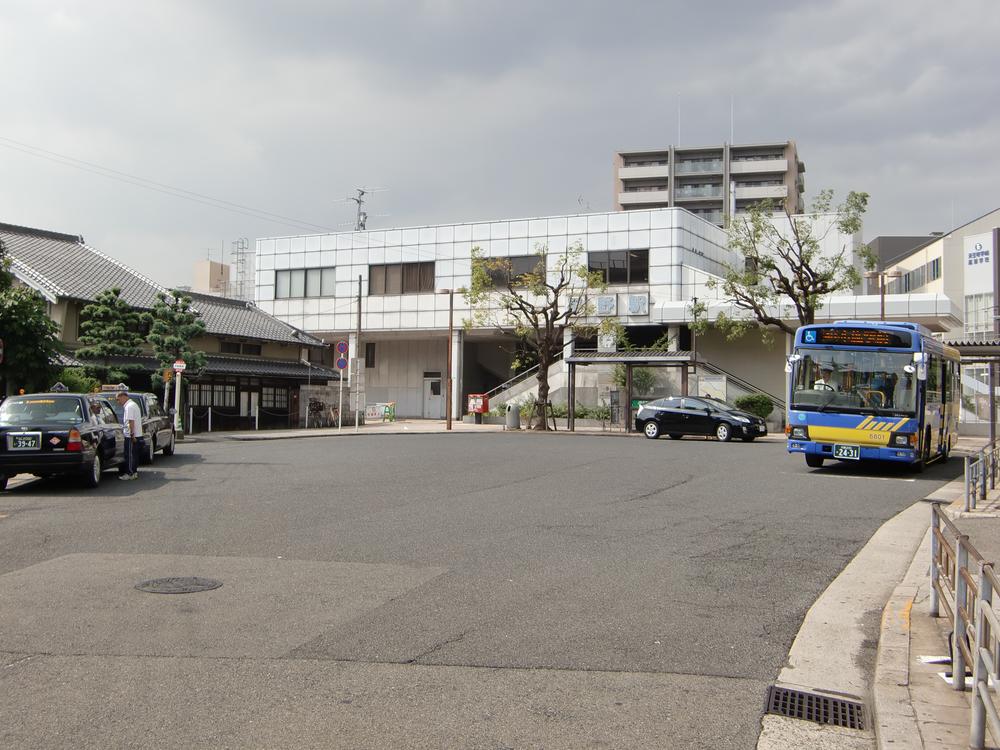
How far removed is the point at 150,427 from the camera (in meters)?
20.3

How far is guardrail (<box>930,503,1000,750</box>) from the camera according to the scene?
4.00 m

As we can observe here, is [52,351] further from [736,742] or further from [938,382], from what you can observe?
[736,742]

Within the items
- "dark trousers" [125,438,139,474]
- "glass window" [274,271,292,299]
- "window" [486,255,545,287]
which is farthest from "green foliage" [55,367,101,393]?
"glass window" [274,271,292,299]

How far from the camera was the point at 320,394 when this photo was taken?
144 ft

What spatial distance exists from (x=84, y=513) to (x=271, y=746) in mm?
8877

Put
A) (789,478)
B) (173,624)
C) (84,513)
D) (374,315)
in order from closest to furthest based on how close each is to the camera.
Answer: (173,624) → (84,513) → (789,478) → (374,315)

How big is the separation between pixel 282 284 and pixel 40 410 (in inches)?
1682

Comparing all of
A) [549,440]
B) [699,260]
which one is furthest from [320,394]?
[699,260]

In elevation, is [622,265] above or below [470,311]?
above

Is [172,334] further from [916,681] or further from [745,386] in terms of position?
[916,681]

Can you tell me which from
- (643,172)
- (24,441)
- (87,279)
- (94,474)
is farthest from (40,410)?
(643,172)

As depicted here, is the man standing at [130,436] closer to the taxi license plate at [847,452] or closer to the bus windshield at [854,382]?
the bus windshield at [854,382]

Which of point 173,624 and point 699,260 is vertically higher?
point 699,260

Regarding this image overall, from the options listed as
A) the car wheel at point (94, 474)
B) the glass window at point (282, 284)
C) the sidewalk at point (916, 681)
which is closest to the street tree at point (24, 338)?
the car wheel at point (94, 474)
